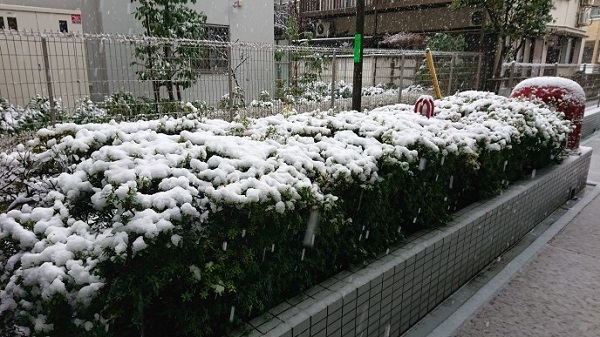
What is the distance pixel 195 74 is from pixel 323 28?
56.4 ft

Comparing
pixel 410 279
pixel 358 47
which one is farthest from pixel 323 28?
pixel 410 279

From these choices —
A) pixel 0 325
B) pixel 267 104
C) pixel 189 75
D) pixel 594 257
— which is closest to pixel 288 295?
pixel 0 325

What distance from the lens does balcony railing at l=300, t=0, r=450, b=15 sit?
18562mm

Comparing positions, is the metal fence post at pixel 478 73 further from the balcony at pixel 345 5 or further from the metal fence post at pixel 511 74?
the balcony at pixel 345 5

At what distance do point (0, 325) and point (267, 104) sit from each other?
22.1ft

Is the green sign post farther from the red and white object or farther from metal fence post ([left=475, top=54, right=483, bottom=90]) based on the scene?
metal fence post ([left=475, top=54, right=483, bottom=90])

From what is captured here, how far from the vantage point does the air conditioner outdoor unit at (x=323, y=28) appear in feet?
74.5

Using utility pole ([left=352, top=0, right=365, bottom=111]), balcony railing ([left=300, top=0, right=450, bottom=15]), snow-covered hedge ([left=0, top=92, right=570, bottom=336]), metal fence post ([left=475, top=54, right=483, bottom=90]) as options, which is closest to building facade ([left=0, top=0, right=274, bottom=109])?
utility pole ([left=352, top=0, right=365, bottom=111])

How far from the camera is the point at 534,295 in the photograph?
12.6ft

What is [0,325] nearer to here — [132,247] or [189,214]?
[132,247]

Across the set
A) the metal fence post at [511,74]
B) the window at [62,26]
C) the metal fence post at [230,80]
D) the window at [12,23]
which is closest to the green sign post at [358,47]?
the metal fence post at [230,80]

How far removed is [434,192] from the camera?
12.0 feet

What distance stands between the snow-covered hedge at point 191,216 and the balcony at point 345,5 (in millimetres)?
16981

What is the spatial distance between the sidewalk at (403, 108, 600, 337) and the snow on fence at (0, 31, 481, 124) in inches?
113
